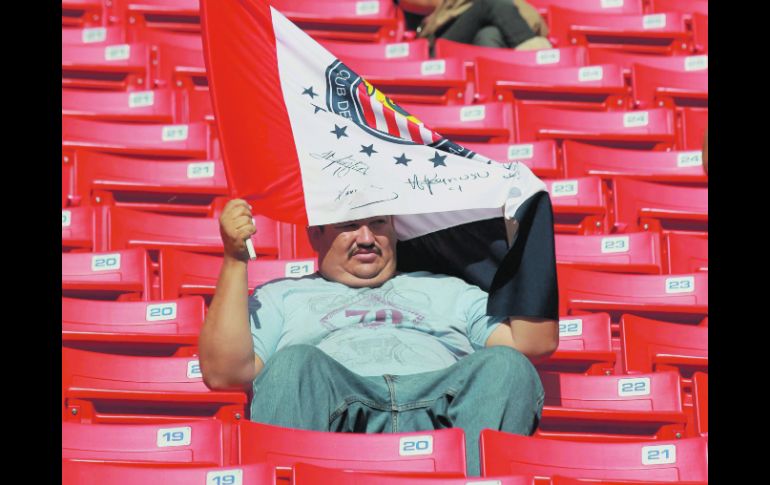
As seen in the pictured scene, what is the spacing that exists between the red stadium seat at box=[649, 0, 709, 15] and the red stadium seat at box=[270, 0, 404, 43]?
1.40 meters

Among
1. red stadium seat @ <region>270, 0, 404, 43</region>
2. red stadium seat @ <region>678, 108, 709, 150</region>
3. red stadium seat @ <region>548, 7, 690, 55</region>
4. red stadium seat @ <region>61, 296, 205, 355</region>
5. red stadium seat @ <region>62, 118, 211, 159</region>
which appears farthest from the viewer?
red stadium seat @ <region>548, 7, 690, 55</region>

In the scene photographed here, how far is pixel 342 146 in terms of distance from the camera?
3.80 meters

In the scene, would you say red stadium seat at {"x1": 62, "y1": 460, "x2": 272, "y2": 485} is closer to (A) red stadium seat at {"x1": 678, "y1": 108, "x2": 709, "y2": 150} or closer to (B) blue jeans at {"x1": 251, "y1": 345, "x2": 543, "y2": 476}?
(B) blue jeans at {"x1": 251, "y1": 345, "x2": 543, "y2": 476}

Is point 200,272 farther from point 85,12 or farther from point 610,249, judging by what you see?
point 85,12

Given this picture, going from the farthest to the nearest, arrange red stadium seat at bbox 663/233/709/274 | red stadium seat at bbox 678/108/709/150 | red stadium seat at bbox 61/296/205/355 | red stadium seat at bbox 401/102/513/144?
red stadium seat at bbox 678/108/709/150 → red stadium seat at bbox 401/102/513/144 → red stadium seat at bbox 663/233/709/274 → red stadium seat at bbox 61/296/205/355

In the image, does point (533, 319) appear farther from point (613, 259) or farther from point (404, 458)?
point (613, 259)

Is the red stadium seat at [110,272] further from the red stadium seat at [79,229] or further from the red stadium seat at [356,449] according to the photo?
the red stadium seat at [356,449]

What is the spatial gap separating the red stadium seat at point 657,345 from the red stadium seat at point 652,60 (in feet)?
8.79

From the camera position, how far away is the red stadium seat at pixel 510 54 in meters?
6.37

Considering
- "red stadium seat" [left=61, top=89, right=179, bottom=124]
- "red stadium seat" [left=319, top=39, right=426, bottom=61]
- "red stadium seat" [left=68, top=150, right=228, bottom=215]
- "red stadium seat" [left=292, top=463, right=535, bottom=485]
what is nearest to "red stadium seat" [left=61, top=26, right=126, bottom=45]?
"red stadium seat" [left=61, top=89, right=179, bottom=124]

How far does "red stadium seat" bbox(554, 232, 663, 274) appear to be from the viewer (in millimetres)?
4621
